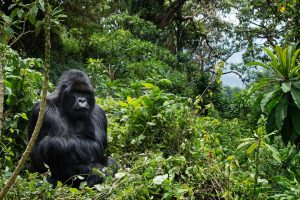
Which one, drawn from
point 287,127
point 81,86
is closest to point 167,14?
point 81,86

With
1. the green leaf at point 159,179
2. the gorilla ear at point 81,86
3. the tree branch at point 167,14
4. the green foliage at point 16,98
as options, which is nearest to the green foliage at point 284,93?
the green leaf at point 159,179

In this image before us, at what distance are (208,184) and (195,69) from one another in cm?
973

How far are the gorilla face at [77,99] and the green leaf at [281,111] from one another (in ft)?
5.05

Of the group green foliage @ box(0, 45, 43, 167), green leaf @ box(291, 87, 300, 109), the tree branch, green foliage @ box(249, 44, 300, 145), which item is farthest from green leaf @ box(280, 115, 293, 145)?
the tree branch

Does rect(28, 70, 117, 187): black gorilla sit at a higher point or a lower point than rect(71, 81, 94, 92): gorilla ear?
lower

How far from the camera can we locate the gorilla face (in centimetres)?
416

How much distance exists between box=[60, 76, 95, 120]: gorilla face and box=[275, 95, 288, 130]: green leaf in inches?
60.6

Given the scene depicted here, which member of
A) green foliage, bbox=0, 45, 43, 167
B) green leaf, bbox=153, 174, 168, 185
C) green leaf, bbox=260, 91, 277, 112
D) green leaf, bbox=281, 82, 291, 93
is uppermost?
green leaf, bbox=281, 82, 291, 93

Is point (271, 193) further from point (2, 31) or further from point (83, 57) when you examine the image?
point (83, 57)

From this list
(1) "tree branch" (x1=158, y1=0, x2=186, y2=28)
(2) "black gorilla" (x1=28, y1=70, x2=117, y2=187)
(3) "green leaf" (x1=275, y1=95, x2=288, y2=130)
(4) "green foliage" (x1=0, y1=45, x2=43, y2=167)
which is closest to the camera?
(3) "green leaf" (x1=275, y1=95, x2=288, y2=130)

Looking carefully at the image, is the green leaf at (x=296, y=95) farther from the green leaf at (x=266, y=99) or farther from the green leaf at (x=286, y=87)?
the green leaf at (x=266, y=99)

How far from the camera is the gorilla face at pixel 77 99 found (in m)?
4.16

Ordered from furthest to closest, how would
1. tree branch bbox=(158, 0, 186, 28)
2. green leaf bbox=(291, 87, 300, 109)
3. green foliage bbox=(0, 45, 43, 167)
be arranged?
tree branch bbox=(158, 0, 186, 28)
green foliage bbox=(0, 45, 43, 167)
green leaf bbox=(291, 87, 300, 109)

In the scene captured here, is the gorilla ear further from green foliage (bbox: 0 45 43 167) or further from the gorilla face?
green foliage (bbox: 0 45 43 167)
